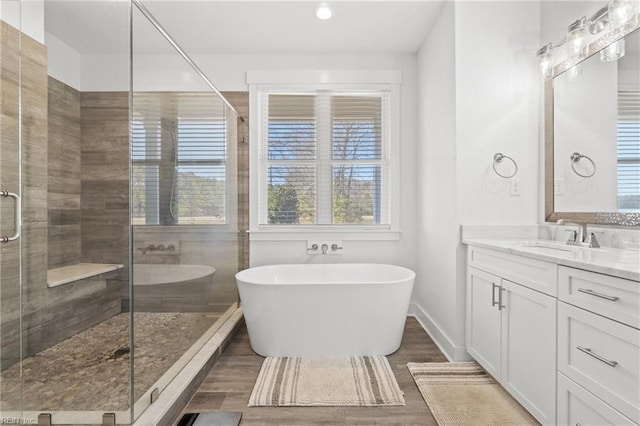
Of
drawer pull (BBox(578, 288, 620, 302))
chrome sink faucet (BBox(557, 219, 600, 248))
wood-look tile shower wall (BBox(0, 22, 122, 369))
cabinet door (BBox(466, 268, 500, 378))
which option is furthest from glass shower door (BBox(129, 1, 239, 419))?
chrome sink faucet (BBox(557, 219, 600, 248))

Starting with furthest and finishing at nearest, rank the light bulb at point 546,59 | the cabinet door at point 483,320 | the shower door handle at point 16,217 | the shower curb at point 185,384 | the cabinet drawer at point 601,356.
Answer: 1. the light bulb at point 546,59
2. the cabinet door at point 483,320
3. the shower curb at point 185,384
4. the shower door handle at point 16,217
5. the cabinet drawer at point 601,356

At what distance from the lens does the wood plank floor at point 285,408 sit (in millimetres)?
1680

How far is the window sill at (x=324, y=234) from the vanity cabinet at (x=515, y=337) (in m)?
1.13

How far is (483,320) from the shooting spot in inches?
80.4

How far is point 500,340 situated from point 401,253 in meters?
1.48

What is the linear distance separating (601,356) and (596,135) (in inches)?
52.4

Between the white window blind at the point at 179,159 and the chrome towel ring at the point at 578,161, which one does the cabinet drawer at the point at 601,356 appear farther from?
the white window blind at the point at 179,159

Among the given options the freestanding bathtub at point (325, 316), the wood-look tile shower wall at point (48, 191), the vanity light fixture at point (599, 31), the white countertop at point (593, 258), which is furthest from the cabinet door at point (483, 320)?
the wood-look tile shower wall at point (48, 191)

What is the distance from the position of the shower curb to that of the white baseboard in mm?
1586

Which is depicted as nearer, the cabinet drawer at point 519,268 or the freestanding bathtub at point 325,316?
the cabinet drawer at point 519,268

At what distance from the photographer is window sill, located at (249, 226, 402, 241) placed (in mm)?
3273

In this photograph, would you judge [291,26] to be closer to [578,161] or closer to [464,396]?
[578,161]

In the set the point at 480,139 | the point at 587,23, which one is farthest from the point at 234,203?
the point at 587,23

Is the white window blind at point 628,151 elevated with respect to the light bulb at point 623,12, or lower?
lower
